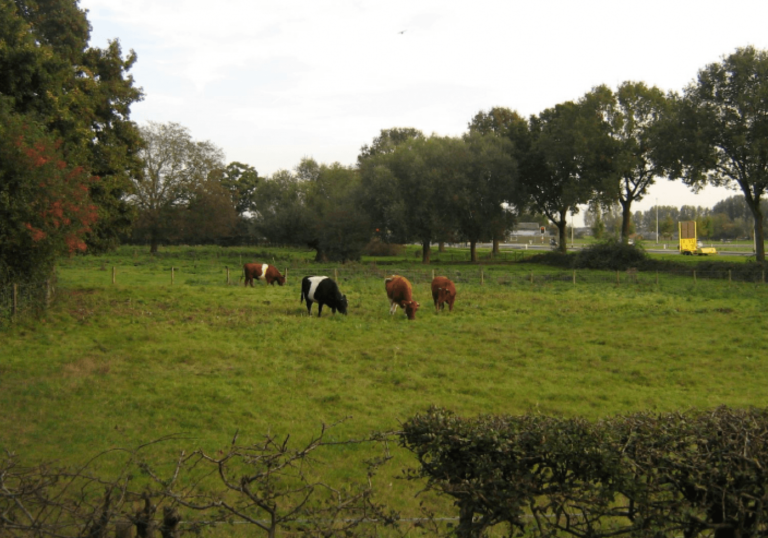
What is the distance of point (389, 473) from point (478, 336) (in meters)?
9.86

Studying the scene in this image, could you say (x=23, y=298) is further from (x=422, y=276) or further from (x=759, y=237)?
(x=759, y=237)

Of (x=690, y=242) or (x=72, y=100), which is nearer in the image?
(x=72, y=100)

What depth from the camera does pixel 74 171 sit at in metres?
19.1

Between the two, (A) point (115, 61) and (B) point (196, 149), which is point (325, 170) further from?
(A) point (115, 61)

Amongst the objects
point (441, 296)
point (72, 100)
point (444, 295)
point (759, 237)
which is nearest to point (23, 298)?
point (72, 100)

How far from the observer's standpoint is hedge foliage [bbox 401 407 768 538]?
394 cm

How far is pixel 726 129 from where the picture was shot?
38812 mm

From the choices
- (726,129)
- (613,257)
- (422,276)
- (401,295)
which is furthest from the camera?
(613,257)

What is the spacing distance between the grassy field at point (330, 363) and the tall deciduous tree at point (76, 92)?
13.5 feet

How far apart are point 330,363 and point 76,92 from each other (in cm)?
1570

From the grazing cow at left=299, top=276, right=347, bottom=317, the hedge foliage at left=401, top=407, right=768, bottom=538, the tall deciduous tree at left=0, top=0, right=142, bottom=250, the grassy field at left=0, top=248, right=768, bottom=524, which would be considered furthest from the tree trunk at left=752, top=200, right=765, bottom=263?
the hedge foliage at left=401, top=407, right=768, bottom=538

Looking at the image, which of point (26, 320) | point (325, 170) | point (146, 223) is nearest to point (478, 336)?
point (26, 320)

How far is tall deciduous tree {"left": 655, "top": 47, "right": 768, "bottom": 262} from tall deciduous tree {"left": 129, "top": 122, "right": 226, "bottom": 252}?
3696 cm

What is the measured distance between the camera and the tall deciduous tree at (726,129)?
3762 centimetres
